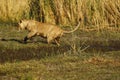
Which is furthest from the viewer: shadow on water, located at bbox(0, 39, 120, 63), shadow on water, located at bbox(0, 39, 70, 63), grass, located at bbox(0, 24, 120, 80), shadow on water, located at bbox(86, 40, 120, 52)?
shadow on water, located at bbox(86, 40, 120, 52)

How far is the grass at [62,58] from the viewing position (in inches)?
354

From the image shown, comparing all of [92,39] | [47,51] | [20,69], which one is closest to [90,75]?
[20,69]

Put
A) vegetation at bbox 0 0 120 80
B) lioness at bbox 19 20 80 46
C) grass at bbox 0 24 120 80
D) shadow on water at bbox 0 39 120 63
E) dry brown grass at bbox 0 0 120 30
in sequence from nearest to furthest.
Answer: grass at bbox 0 24 120 80, vegetation at bbox 0 0 120 80, shadow on water at bbox 0 39 120 63, lioness at bbox 19 20 80 46, dry brown grass at bbox 0 0 120 30

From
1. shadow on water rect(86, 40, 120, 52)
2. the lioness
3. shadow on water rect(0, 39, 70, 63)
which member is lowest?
shadow on water rect(86, 40, 120, 52)

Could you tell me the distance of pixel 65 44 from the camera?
44.2 ft

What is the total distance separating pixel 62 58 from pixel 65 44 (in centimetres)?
269

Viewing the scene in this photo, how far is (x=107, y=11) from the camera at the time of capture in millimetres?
16922

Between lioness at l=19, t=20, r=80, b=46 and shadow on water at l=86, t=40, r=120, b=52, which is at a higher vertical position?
lioness at l=19, t=20, r=80, b=46

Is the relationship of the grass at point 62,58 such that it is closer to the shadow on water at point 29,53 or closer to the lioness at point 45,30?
the shadow on water at point 29,53

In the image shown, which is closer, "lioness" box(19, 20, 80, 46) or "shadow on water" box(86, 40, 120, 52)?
"shadow on water" box(86, 40, 120, 52)

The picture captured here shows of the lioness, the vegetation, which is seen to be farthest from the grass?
the lioness

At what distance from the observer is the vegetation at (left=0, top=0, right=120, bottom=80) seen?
30.5ft

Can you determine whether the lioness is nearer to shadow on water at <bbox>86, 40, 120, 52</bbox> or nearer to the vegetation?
the vegetation

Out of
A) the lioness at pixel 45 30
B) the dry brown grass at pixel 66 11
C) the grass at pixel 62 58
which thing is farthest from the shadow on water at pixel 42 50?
the dry brown grass at pixel 66 11
